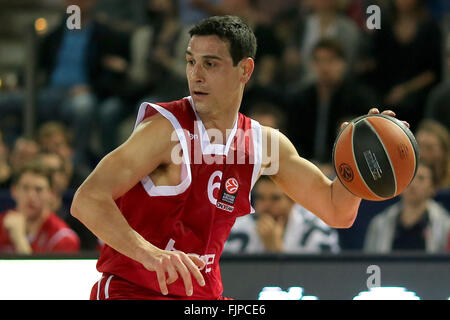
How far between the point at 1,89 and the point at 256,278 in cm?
441

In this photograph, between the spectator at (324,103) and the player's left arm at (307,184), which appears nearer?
the player's left arm at (307,184)

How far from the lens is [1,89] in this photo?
8.55 m

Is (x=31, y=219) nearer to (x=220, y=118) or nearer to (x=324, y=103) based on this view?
(x=324, y=103)

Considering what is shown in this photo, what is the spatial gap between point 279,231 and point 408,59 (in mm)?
2489

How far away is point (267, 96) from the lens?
7.63 m

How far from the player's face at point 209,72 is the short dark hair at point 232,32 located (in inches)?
1.0

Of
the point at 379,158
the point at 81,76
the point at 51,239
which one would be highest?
the point at 81,76

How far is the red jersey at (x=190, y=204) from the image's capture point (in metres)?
3.71

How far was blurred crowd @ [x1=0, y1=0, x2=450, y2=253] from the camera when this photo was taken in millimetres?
6312

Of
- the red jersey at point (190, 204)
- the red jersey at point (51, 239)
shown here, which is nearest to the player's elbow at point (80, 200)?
the red jersey at point (190, 204)

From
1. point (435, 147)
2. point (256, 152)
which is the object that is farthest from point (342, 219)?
point (435, 147)

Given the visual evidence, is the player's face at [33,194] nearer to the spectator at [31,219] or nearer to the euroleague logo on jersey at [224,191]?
the spectator at [31,219]
